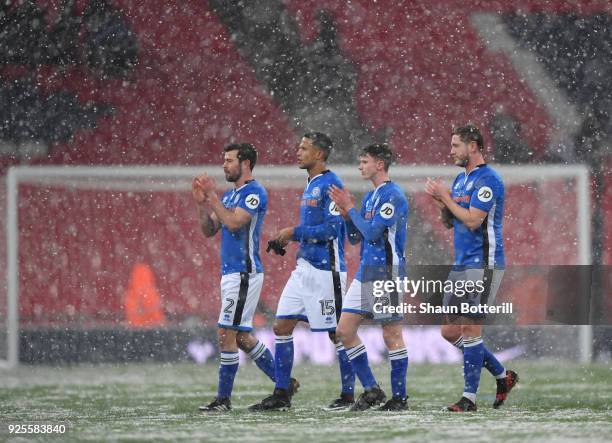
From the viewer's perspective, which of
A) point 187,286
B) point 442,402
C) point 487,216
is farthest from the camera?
point 187,286

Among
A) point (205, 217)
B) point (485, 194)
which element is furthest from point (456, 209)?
point (205, 217)

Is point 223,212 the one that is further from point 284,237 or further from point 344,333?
point 344,333

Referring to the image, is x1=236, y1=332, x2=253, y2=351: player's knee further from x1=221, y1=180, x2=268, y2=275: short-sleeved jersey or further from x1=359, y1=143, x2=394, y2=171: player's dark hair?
x1=359, y1=143, x2=394, y2=171: player's dark hair

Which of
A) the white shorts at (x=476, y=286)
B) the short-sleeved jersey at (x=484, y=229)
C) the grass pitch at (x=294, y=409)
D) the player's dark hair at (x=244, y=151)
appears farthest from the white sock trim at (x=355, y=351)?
the player's dark hair at (x=244, y=151)

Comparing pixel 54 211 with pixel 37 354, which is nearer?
pixel 37 354

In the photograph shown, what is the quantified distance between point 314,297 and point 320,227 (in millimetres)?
395

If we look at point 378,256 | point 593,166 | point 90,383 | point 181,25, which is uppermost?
point 181,25

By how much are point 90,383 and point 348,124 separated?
23.3 ft

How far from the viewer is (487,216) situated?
653cm

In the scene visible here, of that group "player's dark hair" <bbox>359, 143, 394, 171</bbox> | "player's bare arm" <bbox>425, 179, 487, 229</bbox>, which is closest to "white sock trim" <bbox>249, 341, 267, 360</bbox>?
"player's dark hair" <bbox>359, 143, 394, 171</bbox>

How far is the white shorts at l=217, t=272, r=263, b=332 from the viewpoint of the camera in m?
6.80

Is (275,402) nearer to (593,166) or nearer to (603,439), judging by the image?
(603,439)

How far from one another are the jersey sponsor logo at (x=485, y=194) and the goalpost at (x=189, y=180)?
20.4 ft

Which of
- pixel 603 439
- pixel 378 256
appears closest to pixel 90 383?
pixel 378 256
